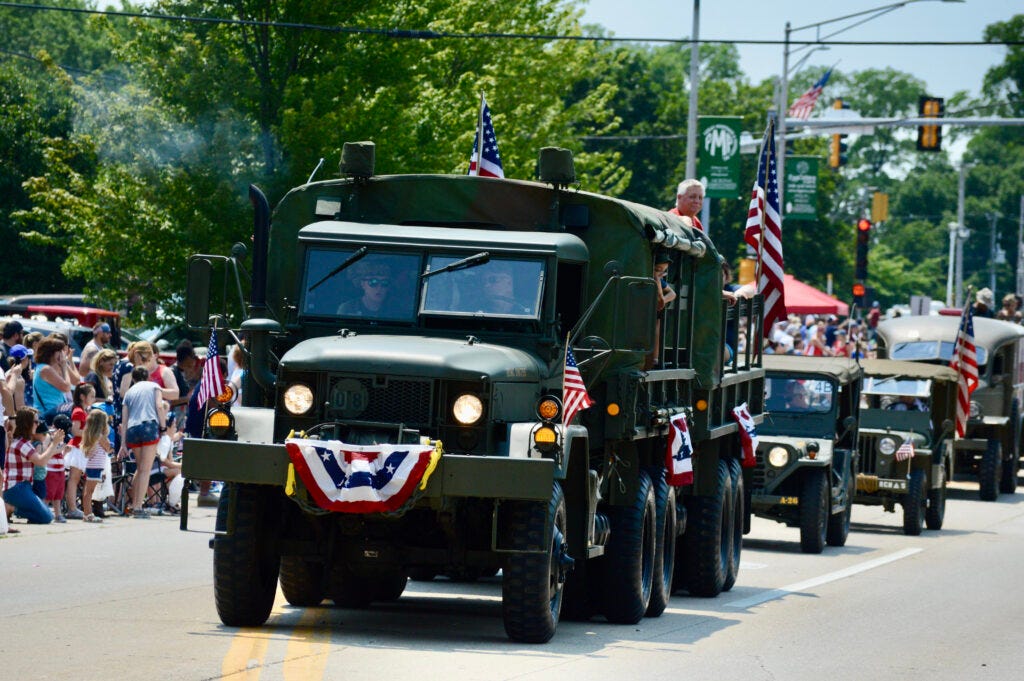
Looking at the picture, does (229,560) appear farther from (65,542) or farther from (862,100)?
(862,100)

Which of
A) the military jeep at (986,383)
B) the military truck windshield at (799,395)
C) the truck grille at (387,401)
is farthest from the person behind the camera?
the military jeep at (986,383)

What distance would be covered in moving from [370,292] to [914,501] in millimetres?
13204

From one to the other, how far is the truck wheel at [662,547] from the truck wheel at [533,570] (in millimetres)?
2459

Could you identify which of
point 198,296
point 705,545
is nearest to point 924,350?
point 705,545

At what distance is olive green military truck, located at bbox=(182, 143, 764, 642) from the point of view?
1120cm

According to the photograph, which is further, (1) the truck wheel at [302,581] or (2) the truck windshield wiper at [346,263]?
(1) the truck wheel at [302,581]

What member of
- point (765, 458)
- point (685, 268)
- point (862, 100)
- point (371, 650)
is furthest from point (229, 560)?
point (862, 100)

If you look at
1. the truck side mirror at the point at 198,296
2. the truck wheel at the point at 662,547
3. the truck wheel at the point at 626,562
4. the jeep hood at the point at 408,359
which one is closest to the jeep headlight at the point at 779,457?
the truck wheel at the point at 662,547

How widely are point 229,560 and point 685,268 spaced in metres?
4.93

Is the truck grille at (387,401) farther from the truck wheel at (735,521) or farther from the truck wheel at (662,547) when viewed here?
the truck wheel at (735,521)

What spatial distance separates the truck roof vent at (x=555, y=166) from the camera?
1300cm

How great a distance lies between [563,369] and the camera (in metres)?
12.2

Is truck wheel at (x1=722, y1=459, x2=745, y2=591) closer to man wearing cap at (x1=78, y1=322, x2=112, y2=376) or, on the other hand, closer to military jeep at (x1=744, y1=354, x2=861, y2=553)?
military jeep at (x1=744, y1=354, x2=861, y2=553)

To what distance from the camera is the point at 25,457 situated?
61.8 ft
